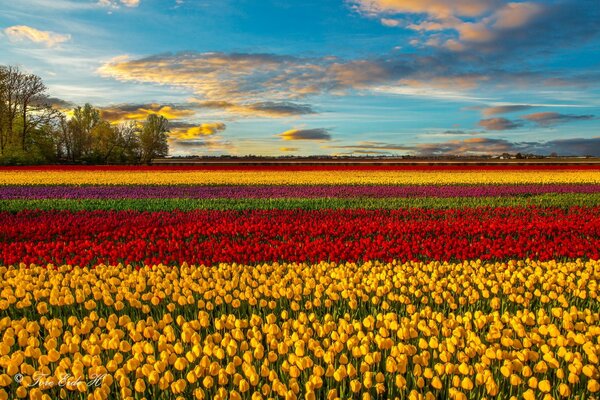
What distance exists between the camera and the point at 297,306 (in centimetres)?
593

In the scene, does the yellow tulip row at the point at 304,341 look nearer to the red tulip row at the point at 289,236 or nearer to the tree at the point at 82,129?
the red tulip row at the point at 289,236

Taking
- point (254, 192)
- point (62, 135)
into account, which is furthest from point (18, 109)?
point (254, 192)

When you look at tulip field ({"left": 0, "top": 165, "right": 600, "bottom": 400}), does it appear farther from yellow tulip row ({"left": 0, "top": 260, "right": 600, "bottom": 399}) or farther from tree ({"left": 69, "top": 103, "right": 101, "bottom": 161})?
tree ({"left": 69, "top": 103, "right": 101, "bottom": 161})

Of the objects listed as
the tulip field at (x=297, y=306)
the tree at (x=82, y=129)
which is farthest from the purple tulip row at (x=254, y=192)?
the tree at (x=82, y=129)

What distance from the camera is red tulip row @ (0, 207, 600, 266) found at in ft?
33.2

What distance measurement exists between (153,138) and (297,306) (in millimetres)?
73205

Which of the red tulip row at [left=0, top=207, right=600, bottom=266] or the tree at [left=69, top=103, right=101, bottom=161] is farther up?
the tree at [left=69, top=103, right=101, bottom=161]

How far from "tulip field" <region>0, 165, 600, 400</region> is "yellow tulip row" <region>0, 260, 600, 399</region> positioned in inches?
0.9

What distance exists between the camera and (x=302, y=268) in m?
8.35

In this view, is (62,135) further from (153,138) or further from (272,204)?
(272,204)

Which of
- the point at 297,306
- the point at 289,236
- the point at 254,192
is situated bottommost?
the point at 289,236

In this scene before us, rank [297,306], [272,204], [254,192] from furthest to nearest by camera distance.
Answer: [254,192]
[272,204]
[297,306]

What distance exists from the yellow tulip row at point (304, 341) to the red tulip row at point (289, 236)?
5.21 ft

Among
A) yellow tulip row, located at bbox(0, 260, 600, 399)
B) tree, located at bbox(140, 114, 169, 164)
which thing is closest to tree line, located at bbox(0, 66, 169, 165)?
tree, located at bbox(140, 114, 169, 164)
